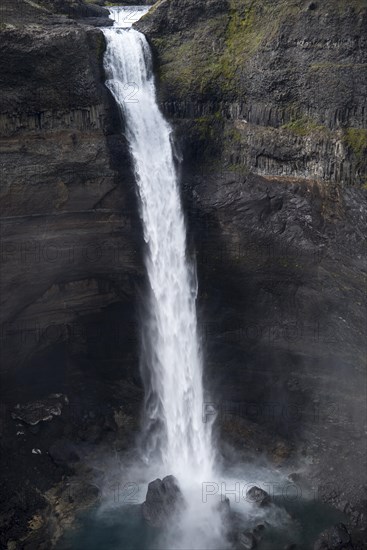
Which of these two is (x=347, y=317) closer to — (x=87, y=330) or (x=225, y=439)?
(x=225, y=439)

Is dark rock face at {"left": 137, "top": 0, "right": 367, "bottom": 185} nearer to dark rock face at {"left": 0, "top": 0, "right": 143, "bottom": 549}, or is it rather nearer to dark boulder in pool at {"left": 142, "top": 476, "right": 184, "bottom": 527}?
dark rock face at {"left": 0, "top": 0, "right": 143, "bottom": 549}

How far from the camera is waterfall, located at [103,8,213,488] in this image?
32531mm

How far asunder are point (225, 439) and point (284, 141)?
1613cm

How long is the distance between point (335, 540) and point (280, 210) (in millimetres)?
15203

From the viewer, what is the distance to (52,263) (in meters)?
31.8

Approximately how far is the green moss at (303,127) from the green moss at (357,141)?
113cm

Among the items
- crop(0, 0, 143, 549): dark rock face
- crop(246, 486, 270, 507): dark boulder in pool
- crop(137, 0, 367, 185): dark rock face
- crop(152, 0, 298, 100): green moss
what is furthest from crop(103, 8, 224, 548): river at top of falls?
crop(246, 486, 270, 507): dark boulder in pool

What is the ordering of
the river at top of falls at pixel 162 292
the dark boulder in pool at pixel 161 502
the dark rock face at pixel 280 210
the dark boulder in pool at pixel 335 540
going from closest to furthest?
the dark boulder in pool at pixel 335 540 < the dark boulder in pool at pixel 161 502 < the dark rock face at pixel 280 210 < the river at top of falls at pixel 162 292

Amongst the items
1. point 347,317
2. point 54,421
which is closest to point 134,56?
point 347,317

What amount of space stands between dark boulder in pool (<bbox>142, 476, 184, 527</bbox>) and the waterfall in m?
2.08

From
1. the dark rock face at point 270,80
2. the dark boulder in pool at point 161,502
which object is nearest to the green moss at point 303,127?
the dark rock face at point 270,80

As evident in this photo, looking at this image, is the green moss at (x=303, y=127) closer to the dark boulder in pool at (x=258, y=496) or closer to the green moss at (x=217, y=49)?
the green moss at (x=217, y=49)

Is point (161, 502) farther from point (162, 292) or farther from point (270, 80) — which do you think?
point (270, 80)

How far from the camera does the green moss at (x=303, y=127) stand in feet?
99.2
